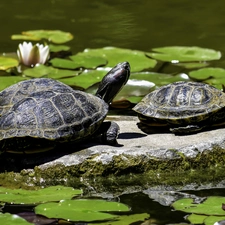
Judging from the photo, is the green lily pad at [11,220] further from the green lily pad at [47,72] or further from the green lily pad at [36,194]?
the green lily pad at [47,72]

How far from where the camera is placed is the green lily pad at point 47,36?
859 cm

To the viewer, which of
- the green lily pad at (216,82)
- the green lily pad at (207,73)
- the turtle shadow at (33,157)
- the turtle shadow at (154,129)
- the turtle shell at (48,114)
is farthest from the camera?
the green lily pad at (207,73)

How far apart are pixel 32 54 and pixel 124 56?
3.34 ft

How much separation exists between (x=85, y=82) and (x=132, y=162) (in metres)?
2.09

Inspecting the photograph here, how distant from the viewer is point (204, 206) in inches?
156

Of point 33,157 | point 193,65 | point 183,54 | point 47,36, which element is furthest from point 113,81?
point 47,36

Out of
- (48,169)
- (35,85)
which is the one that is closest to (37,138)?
Result: (48,169)

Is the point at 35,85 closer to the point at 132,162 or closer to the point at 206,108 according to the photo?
the point at 132,162

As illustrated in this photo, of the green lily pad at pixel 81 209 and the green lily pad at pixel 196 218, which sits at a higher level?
the green lily pad at pixel 81 209

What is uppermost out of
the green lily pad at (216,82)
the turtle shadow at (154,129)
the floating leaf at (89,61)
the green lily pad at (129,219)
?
the floating leaf at (89,61)

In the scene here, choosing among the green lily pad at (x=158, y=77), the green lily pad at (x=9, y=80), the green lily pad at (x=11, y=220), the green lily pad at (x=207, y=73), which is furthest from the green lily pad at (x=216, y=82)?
the green lily pad at (x=11, y=220)

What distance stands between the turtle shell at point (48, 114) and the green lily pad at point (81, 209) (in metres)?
0.70

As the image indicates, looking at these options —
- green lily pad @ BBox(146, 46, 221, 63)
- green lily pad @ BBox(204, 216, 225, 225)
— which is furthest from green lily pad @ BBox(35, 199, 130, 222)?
green lily pad @ BBox(146, 46, 221, 63)

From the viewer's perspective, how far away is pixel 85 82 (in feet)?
21.7
